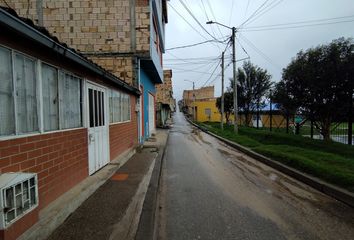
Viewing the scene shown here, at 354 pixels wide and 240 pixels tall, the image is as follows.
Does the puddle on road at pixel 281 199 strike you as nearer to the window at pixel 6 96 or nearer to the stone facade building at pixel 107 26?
the window at pixel 6 96

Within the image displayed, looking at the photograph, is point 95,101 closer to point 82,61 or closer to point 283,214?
point 82,61

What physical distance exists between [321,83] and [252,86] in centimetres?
1458

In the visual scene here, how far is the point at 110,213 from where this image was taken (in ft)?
14.3

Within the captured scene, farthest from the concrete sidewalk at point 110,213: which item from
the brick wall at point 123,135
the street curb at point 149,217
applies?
the brick wall at point 123,135

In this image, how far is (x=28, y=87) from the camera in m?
3.68

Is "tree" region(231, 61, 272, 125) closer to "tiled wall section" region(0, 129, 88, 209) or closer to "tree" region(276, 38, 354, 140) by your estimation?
"tree" region(276, 38, 354, 140)

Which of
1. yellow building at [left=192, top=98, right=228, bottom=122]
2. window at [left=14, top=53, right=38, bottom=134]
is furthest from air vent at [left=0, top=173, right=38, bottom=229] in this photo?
yellow building at [left=192, top=98, right=228, bottom=122]

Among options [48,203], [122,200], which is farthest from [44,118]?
[122,200]

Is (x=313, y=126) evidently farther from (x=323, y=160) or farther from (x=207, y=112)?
(x=207, y=112)

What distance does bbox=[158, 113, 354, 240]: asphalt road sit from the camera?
4.02 meters

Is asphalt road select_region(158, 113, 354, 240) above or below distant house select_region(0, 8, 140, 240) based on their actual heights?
below

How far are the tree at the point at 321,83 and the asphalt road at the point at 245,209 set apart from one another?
6.14 metres

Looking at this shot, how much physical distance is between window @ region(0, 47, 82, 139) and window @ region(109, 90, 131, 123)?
131 inches

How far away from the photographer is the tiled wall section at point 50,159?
10.7 ft
